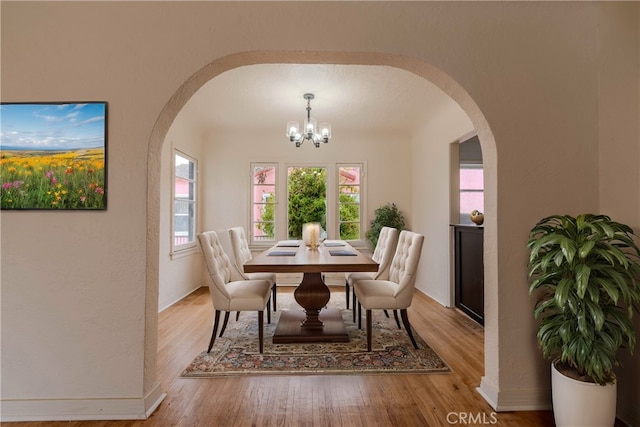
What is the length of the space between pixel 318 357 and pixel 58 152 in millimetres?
2225

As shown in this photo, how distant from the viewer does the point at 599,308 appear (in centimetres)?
152

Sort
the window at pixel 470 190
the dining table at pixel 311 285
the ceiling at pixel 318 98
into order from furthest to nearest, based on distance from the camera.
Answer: the window at pixel 470 190
the ceiling at pixel 318 98
the dining table at pixel 311 285

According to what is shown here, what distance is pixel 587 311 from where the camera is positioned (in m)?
1.59

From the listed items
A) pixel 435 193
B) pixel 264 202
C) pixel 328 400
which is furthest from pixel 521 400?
pixel 264 202

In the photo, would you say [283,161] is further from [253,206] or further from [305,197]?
[253,206]

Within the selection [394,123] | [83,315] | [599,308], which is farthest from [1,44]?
[394,123]

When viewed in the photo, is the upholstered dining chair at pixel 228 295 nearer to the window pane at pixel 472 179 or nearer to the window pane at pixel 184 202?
the window pane at pixel 184 202

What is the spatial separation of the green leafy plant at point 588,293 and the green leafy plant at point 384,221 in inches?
133

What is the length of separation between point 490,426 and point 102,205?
8.20 feet

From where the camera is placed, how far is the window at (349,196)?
17.6ft

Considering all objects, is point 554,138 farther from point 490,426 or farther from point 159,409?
point 159,409

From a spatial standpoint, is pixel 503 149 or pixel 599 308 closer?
pixel 599 308

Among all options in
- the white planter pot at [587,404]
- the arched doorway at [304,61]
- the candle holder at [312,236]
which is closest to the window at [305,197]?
the candle holder at [312,236]

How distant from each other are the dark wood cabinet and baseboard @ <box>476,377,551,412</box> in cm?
137
